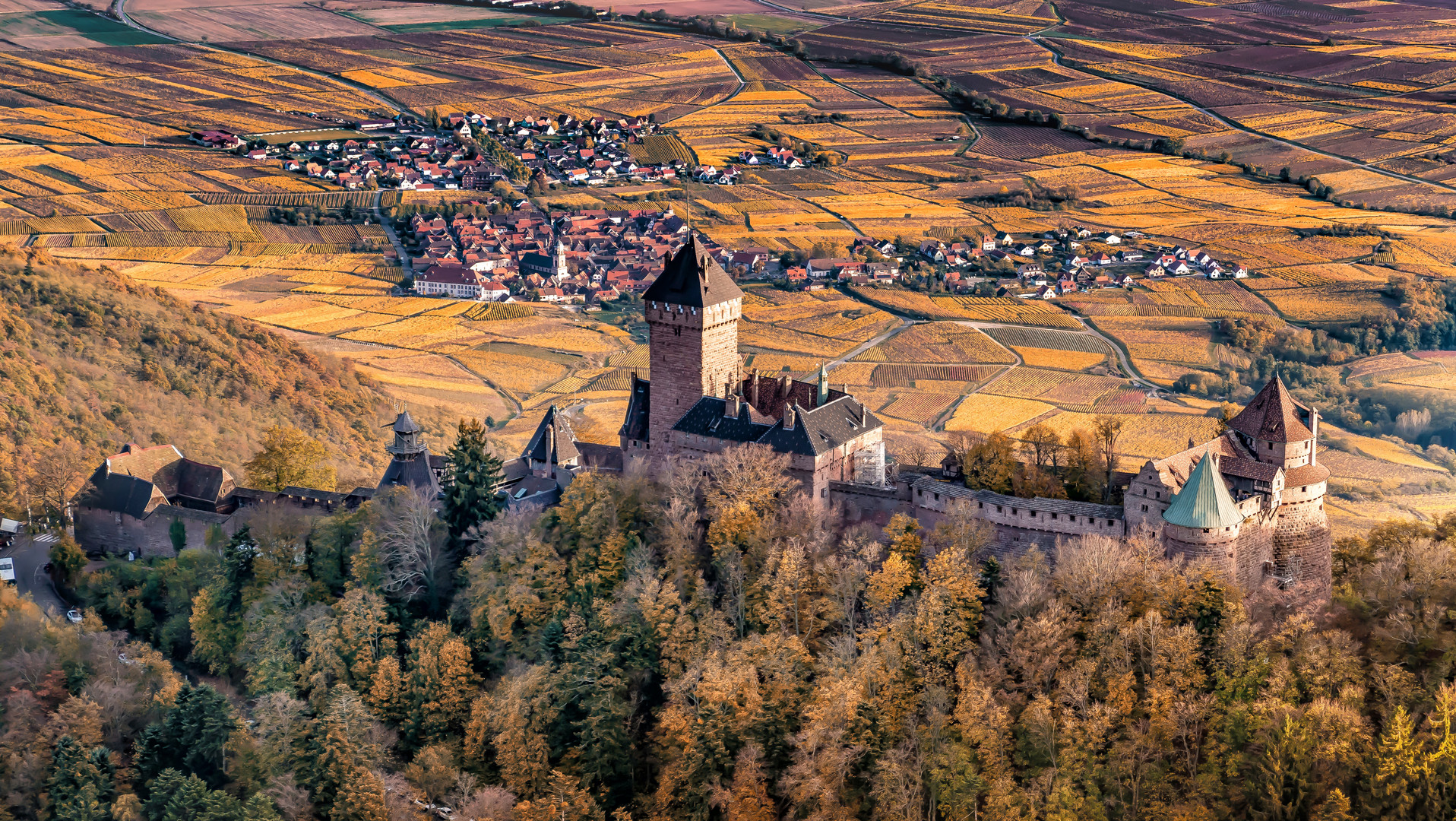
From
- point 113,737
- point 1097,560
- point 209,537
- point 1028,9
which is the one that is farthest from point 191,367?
point 1028,9

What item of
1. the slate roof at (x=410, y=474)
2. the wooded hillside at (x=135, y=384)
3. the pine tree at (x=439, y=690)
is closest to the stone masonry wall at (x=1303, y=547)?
the pine tree at (x=439, y=690)

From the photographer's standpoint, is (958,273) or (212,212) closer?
(958,273)

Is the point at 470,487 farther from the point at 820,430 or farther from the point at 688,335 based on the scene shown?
the point at 820,430

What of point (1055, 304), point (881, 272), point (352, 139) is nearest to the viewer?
point (1055, 304)

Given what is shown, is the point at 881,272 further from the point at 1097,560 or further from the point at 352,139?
the point at 1097,560

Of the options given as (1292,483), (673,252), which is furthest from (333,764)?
(673,252)

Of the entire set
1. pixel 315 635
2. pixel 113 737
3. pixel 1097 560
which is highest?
pixel 1097 560

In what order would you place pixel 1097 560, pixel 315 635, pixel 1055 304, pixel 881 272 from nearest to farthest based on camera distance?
pixel 1097 560 → pixel 315 635 → pixel 1055 304 → pixel 881 272
